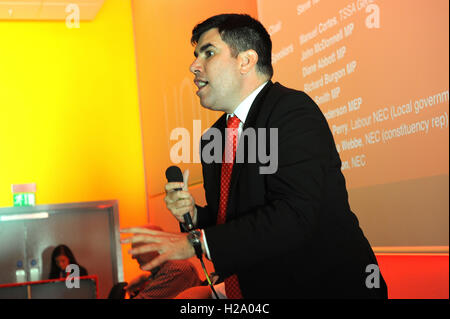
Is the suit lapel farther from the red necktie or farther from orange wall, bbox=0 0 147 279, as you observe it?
orange wall, bbox=0 0 147 279

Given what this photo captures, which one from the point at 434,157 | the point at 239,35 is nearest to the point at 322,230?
the point at 239,35

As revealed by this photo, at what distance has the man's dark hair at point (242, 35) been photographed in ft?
5.92

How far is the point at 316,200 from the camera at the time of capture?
1354 millimetres

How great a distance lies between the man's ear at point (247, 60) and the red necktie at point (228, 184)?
0.20 m

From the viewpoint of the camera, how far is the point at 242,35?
71.9 inches

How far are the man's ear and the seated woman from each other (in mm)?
4877

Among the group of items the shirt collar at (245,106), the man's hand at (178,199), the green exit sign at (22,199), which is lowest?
the man's hand at (178,199)

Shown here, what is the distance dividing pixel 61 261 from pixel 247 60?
4958 mm

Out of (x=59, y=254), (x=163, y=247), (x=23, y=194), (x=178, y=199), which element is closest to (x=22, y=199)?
(x=23, y=194)

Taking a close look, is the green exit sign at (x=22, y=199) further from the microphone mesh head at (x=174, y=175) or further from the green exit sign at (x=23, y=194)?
the microphone mesh head at (x=174, y=175)

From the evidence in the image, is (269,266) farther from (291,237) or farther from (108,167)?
(108,167)

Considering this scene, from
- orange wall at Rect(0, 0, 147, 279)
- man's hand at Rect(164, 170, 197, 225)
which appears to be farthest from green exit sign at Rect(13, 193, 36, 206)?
man's hand at Rect(164, 170, 197, 225)

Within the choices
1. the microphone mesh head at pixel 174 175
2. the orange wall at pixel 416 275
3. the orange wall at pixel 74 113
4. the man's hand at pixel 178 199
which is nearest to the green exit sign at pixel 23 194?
the orange wall at pixel 74 113
